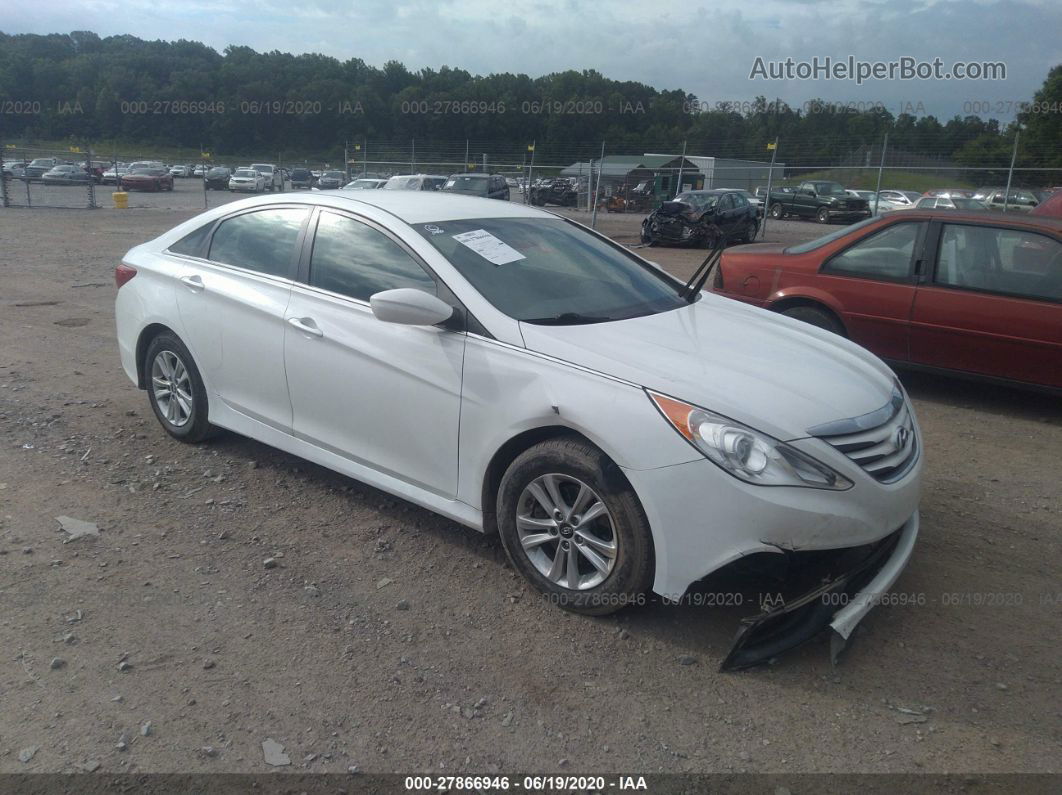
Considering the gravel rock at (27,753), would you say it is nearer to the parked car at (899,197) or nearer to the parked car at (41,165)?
the parked car at (899,197)

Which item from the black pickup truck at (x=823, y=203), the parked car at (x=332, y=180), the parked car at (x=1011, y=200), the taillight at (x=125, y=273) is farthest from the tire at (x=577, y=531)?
the parked car at (x=332, y=180)

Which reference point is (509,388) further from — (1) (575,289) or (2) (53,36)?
(2) (53,36)

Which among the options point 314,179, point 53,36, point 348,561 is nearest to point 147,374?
point 348,561

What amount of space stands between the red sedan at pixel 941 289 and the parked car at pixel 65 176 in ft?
129

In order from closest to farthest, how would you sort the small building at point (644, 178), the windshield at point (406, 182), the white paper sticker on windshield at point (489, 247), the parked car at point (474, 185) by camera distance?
the white paper sticker on windshield at point (489, 247) < the windshield at point (406, 182) < the parked car at point (474, 185) < the small building at point (644, 178)

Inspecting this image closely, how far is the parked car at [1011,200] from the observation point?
20.9 metres

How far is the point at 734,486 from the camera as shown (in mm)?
2934

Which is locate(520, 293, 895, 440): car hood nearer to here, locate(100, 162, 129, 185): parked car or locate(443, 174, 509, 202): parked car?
locate(443, 174, 509, 202): parked car

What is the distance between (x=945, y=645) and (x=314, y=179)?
42.5 meters

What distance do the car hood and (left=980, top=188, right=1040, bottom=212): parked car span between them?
792 inches

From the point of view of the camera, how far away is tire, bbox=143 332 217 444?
16.1 feet

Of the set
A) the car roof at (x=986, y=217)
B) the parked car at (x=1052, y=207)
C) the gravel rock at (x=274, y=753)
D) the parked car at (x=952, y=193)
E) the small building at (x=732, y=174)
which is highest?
the small building at (x=732, y=174)

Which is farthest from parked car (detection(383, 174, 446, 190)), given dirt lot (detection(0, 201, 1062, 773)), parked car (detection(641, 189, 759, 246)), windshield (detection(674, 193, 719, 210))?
dirt lot (detection(0, 201, 1062, 773))

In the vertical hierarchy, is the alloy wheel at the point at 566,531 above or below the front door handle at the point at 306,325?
below
